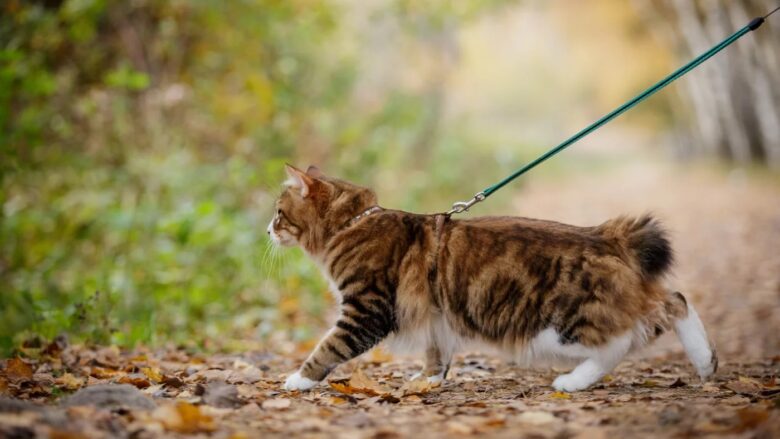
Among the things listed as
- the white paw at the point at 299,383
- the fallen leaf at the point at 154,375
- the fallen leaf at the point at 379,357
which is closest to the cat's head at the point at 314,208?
the white paw at the point at 299,383

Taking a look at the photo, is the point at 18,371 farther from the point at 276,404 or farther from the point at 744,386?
the point at 744,386

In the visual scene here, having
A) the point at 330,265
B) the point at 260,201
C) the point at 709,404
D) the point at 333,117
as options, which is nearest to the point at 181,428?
the point at 330,265

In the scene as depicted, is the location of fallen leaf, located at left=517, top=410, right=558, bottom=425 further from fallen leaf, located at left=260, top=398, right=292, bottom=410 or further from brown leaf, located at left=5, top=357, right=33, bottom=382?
brown leaf, located at left=5, top=357, right=33, bottom=382

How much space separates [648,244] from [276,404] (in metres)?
2.17

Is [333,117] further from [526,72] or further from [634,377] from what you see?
[526,72]

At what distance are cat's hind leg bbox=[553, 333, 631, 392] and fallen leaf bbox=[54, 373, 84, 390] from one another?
8.90 ft

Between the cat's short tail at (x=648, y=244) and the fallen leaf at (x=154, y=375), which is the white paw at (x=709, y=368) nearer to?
the cat's short tail at (x=648, y=244)

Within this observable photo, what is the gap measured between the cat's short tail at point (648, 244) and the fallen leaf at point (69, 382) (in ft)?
10.3

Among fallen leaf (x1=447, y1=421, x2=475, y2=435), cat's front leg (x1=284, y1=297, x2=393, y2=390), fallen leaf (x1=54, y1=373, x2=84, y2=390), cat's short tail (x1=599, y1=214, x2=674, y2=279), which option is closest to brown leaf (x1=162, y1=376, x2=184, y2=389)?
fallen leaf (x1=54, y1=373, x2=84, y2=390)

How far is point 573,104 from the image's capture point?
1993 inches

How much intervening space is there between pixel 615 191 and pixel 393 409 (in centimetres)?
1980

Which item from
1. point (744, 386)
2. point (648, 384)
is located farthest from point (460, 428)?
point (744, 386)

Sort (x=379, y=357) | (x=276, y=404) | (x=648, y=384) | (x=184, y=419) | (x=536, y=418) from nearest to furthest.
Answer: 1. (x=184, y=419)
2. (x=536, y=418)
3. (x=276, y=404)
4. (x=648, y=384)
5. (x=379, y=357)

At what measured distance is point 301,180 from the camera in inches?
182
